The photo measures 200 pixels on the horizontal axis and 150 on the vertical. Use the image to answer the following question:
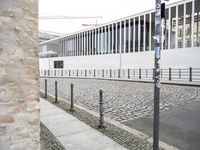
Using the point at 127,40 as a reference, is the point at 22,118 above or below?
below

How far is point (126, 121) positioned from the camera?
22.1 ft

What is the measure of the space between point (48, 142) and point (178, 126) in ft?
11.0

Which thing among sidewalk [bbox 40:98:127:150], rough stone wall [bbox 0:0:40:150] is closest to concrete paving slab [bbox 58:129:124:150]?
sidewalk [bbox 40:98:127:150]

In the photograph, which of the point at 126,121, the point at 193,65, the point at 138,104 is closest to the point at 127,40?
the point at 193,65

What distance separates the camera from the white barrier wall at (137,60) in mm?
23469

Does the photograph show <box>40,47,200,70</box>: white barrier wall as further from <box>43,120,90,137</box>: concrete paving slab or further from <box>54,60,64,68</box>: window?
<box>43,120,90,137</box>: concrete paving slab

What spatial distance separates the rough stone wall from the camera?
348 centimetres

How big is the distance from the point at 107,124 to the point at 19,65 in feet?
10.9

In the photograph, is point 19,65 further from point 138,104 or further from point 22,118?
point 138,104

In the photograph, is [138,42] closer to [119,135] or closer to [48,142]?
[119,135]

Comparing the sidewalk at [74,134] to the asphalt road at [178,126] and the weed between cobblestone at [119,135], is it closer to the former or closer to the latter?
the weed between cobblestone at [119,135]

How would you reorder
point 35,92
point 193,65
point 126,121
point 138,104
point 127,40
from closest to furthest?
point 35,92, point 126,121, point 138,104, point 193,65, point 127,40

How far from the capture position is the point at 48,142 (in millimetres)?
4891

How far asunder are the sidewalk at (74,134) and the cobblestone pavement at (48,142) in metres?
0.10
